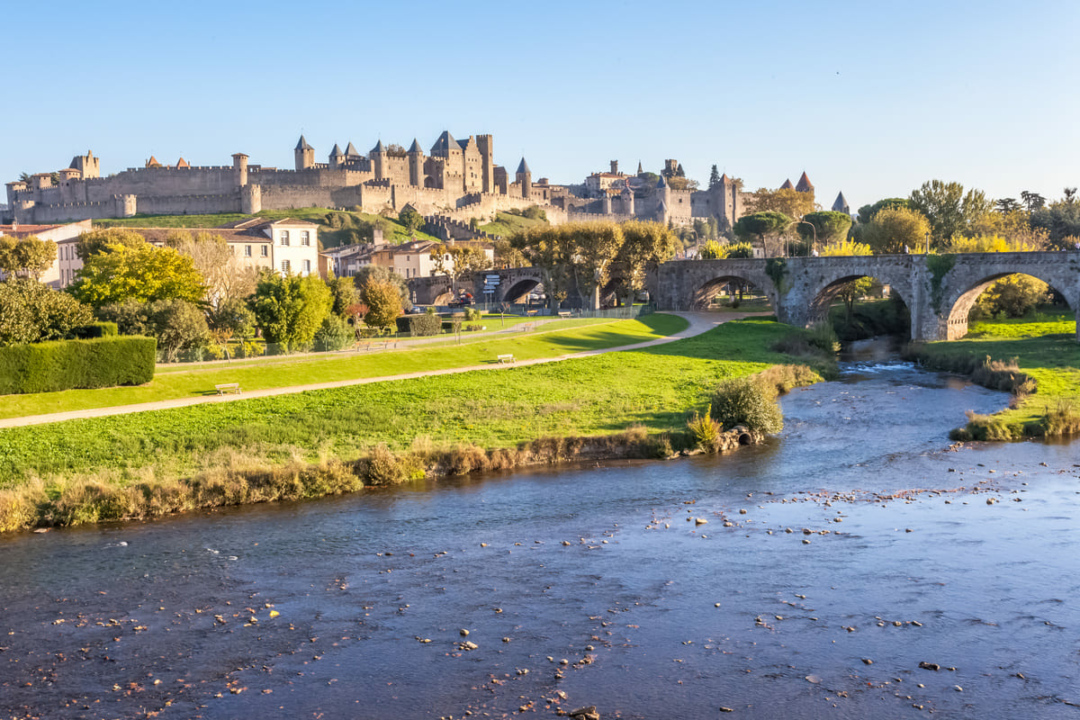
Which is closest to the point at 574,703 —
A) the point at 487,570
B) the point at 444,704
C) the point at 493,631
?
the point at 444,704

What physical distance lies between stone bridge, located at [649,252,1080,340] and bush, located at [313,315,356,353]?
113ft

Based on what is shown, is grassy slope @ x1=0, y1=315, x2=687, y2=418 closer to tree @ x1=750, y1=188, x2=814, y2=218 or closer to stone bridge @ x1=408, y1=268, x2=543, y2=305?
stone bridge @ x1=408, y1=268, x2=543, y2=305

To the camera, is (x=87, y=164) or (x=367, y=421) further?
(x=87, y=164)

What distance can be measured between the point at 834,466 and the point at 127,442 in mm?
20345

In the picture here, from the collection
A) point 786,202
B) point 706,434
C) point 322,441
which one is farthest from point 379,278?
point 786,202

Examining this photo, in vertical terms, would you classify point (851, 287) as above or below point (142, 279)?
below

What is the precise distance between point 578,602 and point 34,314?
2464 centimetres

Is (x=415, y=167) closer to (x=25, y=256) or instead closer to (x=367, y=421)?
(x=25, y=256)

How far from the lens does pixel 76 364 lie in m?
31.1

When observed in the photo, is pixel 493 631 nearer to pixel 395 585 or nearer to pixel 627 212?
pixel 395 585

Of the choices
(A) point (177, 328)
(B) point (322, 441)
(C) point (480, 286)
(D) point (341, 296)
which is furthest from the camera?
(C) point (480, 286)

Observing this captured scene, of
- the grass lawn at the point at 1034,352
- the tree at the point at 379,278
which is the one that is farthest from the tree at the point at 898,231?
the tree at the point at 379,278

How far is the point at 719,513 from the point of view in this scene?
23.0m

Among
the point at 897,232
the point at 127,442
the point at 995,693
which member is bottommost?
the point at 995,693
